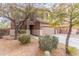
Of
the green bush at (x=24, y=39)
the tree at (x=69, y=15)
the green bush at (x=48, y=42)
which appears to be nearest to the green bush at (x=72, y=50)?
the tree at (x=69, y=15)

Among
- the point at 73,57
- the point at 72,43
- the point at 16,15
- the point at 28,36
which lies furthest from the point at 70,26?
the point at 16,15

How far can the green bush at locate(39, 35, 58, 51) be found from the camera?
159cm

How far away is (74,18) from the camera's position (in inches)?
62.6

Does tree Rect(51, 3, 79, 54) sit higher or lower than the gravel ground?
higher

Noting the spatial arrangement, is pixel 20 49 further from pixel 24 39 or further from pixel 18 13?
pixel 18 13

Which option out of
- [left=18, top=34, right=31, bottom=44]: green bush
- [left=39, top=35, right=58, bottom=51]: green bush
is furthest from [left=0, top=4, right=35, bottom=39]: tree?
[left=39, top=35, right=58, bottom=51]: green bush

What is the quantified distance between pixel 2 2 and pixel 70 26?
65cm

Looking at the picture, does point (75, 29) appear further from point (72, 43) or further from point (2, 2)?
point (2, 2)

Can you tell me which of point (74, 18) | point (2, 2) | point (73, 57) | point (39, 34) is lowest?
point (73, 57)

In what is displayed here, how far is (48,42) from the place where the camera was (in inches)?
62.9

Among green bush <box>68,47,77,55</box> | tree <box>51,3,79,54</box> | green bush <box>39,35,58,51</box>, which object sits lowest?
green bush <box>68,47,77,55</box>

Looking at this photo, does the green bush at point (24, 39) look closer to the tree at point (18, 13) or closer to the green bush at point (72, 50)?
the tree at point (18, 13)

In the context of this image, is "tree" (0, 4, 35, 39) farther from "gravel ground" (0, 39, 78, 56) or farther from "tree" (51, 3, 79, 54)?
"tree" (51, 3, 79, 54)

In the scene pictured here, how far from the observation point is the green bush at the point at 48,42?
1592 millimetres
